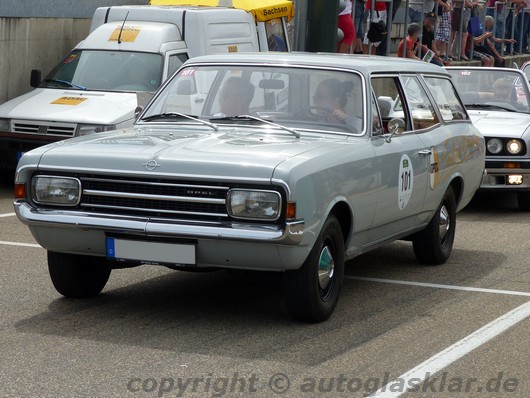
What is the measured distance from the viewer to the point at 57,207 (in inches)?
289

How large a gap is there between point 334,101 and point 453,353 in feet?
7.21

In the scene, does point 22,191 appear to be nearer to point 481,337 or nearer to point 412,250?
point 481,337

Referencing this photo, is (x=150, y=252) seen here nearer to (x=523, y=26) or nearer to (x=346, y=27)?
(x=346, y=27)

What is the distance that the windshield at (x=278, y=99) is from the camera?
822 centimetres

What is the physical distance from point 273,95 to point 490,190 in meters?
5.83

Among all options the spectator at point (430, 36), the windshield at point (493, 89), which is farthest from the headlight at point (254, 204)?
the spectator at point (430, 36)

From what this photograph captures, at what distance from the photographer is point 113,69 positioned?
15.1m

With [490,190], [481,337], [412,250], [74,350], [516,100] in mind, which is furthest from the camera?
[516,100]

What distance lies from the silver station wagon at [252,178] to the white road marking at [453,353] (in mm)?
884

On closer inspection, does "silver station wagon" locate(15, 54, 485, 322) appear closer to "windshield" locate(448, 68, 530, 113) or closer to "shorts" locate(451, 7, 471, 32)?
"windshield" locate(448, 68, 530, 113)

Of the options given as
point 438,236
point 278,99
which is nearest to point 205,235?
point 278,99

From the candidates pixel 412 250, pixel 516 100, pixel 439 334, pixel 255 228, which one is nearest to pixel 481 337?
pixel 439 334

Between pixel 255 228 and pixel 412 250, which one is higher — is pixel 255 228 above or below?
above

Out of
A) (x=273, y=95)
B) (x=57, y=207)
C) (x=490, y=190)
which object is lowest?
(x=490, y=190)
